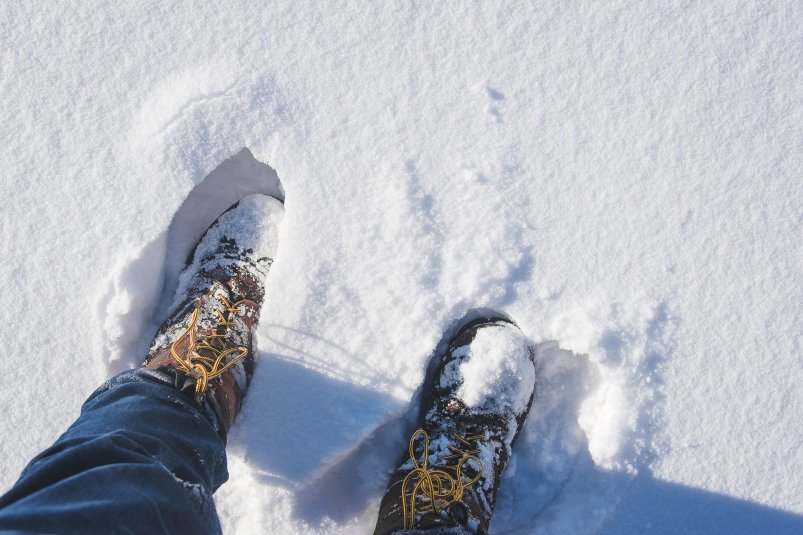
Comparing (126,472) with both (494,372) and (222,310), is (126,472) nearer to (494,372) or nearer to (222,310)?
(222,310)

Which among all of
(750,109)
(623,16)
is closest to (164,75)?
(623,16)

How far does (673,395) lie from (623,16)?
2.84ft

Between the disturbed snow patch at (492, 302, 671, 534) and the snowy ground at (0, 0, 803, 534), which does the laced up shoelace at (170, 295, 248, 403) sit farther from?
the disturbed snow patch at (492, 302, 671, 534)

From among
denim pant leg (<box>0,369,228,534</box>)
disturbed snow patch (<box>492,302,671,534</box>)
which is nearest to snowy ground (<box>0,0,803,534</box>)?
disturbed snow patch (<box>492,302,671,534</box>)

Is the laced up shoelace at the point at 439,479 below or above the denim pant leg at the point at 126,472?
below

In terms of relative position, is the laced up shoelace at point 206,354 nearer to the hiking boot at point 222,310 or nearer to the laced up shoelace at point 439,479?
the hiking boot at point 222,310

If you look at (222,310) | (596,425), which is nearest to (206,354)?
(222,310)

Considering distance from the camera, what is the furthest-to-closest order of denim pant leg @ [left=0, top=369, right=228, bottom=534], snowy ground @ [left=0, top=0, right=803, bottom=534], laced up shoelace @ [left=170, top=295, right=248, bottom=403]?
snowy ground @ [left=0, top=0, right=803, bottom=534], laced up shoelace @ [left=170, top=295, right=248, bottom=403], denim pant leg @ [left=0, top=369, right=228, bottom=534]

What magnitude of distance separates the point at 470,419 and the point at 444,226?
448 millimetres

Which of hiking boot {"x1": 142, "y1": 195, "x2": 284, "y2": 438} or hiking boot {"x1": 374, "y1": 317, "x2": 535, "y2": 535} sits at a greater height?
hiking boot {"x1": 142, "y1": 195, "x2": 284, "y2": 438}

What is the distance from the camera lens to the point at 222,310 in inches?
52.4

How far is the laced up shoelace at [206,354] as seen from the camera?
1158mm

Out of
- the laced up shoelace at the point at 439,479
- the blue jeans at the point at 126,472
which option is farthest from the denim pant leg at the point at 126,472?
the laced up shoelace at the point at 439,479

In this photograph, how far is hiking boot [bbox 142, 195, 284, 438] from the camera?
117cm
